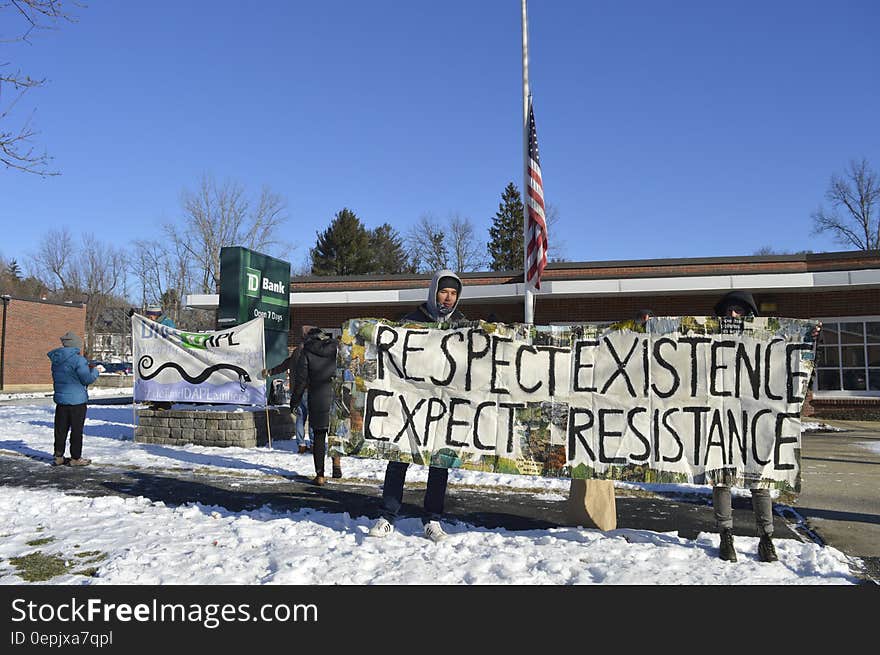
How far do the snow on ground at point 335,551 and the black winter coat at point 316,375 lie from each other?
2.00m

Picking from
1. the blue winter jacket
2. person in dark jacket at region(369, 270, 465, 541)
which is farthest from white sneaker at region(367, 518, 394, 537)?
the blue winter jacket

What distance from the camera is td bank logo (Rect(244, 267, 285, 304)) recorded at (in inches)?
479

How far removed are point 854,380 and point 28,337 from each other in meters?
41.9

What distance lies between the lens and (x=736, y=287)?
1744 cm

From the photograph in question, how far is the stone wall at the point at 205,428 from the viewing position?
35.1 feet

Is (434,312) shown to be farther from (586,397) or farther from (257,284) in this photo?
(257,284)

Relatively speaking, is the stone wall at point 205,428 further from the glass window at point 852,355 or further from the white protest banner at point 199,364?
the glass window at point 852,355

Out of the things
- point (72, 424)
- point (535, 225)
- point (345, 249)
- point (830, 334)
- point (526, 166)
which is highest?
point (345, 249)

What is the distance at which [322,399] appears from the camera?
8.05 metres

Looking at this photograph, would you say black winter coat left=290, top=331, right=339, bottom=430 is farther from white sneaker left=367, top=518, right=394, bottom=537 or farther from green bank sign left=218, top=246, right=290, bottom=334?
green bank sign left=218, top=246, right=290, bottom=334

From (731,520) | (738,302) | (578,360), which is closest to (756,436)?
(731,520)

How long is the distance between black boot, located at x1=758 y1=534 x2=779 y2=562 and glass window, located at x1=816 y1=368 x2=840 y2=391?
55.6 ft

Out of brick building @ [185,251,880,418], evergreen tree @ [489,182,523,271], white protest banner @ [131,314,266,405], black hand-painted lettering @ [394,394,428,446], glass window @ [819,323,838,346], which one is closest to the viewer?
black hand-painted lettering @ [394,394,428,446]
